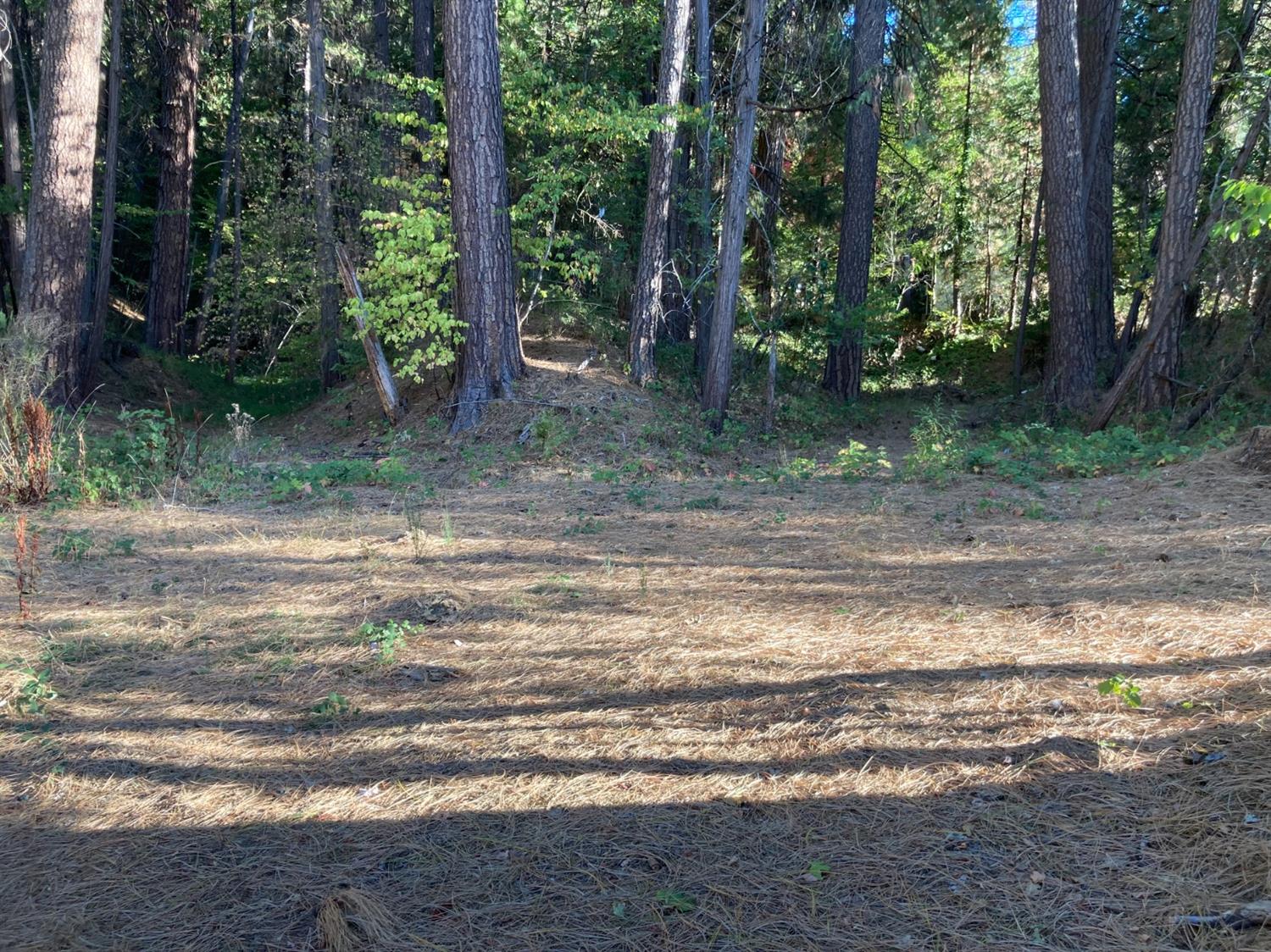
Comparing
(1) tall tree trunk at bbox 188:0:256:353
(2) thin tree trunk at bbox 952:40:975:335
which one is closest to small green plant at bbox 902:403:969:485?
(1) tall tree trunk at bbox 188:0:256:353

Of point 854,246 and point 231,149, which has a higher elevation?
point 231,149

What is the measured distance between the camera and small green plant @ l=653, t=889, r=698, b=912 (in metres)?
2.71

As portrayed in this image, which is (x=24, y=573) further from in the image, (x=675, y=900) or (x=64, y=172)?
(x=64, y=172)

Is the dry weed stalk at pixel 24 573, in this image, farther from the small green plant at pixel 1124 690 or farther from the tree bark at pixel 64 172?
the tree bark at pixel 64 172

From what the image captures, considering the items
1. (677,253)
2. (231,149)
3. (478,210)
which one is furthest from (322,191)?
(231,149)

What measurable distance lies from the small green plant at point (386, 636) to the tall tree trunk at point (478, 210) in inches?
280

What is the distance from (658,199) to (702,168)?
5.41 ft

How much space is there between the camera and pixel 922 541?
244 inches

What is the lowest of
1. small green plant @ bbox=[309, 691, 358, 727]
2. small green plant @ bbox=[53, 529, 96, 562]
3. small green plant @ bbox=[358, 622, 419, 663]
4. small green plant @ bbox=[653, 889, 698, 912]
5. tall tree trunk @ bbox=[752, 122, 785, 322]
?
small green plant @ bbox=[653, 889, 698, 912]

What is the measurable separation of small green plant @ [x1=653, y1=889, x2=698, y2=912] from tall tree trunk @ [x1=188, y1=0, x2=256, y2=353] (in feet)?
70.2

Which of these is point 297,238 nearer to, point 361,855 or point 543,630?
point 543,630

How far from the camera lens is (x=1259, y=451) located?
765 cm

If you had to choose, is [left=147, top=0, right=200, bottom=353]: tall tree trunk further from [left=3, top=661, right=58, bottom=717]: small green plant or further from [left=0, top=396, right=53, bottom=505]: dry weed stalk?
[left=3, top=661, right=58, bottom=717]: small green plant

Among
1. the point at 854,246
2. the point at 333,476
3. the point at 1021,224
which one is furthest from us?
the point at 1021,224
